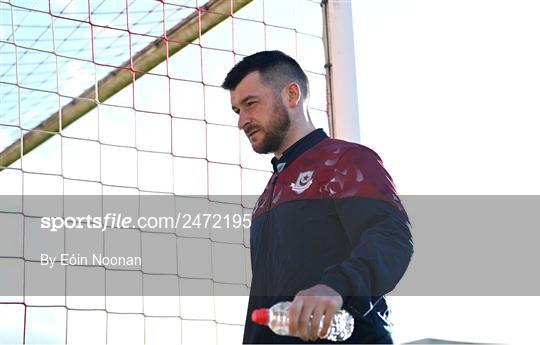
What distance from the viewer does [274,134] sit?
298 cm

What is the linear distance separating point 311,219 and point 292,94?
46 cm

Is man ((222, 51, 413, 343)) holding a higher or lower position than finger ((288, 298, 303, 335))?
higher

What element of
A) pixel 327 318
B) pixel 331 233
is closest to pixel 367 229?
pixel 331 233

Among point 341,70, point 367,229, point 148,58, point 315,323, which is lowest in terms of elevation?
point 315,323

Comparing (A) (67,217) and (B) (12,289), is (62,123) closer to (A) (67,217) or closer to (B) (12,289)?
(A) (67,217)

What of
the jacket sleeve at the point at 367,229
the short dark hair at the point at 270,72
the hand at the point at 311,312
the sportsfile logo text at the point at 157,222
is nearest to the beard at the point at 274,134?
the short dark hair at the point at 270,72

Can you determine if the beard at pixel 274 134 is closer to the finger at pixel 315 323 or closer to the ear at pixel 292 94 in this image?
the ear at pixel 292 94

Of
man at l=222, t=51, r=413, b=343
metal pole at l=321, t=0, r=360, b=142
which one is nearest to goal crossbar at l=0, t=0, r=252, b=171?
metal pole at l=321, t=0, r=360, b=142

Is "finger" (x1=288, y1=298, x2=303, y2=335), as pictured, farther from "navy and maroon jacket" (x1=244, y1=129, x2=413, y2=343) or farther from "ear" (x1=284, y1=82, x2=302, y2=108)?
"ear" (x1=284, y1=82, x2=302, y2=108)

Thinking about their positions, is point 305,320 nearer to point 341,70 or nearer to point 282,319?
point 282,319

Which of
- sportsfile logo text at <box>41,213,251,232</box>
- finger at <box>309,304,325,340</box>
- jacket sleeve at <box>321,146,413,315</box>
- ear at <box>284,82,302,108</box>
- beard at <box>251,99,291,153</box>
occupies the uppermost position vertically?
sportsfile logo text at <box>41,213,251,232</box>

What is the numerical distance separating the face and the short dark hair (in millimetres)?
25

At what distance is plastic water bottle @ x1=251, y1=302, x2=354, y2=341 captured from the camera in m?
2.09

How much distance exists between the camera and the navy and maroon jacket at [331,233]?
241 centimetres
